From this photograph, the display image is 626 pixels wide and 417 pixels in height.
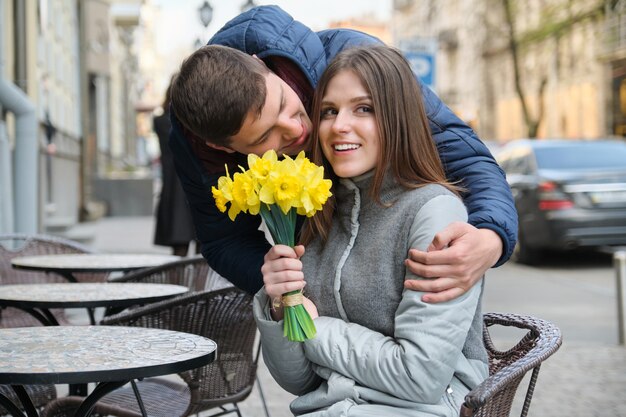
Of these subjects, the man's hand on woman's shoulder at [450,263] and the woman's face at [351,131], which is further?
the woman's face at [351,131]

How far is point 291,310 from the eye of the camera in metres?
2.47

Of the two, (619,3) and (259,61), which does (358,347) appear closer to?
(259,61)

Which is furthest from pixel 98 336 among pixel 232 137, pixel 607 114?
pixel 607 114

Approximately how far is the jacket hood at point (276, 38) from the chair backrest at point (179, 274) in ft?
6.79

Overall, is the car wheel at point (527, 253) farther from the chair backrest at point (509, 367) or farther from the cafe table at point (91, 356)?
the cafe table at point (91, 356)

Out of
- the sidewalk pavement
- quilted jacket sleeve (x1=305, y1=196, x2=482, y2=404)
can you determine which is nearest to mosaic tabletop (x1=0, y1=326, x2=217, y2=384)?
quilted jacket sleeve (x1=305, y1=196, x2=482, y2=404)

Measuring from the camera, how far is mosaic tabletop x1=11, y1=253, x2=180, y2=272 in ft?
16.3

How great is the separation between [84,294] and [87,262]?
1383 mm

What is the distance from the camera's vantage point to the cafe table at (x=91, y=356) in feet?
8.08

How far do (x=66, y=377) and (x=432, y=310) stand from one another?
925mm

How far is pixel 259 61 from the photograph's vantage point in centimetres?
281

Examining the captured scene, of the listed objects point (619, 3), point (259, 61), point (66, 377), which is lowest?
point (66, 377)

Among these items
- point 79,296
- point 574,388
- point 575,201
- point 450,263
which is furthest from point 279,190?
point 575,201

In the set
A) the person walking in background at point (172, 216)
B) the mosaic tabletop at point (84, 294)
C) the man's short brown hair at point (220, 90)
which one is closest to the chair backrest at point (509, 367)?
the man's short brown hair at point (220, 90)
